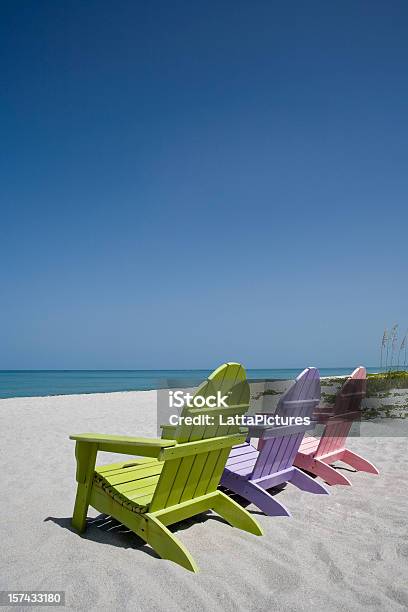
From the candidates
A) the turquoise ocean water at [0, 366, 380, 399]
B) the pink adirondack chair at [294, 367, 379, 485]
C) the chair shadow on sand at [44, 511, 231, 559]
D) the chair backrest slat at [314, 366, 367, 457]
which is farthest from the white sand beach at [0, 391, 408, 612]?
the turquoise ocean water at [0, 366, 380, 399]

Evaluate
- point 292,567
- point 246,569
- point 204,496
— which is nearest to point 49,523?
point 204,496

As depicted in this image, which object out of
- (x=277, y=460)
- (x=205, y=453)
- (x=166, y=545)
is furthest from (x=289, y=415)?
(x=166, y=545)

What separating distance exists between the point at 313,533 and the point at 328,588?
0.84 m

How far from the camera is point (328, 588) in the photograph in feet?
8.77

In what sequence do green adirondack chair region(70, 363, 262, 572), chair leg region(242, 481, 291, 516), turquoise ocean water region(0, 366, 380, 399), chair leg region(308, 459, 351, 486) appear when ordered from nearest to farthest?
green adirondack chair region(70, 363, 262, 572) → chair leg region(242, 481, 291, 516) → chair leg region(308, 459, 351, 486) → turquoise ocean water region(0, 366, 380, 399)

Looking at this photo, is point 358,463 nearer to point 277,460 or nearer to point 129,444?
point 277,460

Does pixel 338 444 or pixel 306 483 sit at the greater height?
pixel 338 444

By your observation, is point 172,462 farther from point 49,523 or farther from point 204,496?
point 49,523

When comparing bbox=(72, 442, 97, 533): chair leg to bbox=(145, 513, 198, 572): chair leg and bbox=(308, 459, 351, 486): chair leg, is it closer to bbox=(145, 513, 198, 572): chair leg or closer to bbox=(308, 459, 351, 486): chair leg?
bbox=(145, 513, 198, 572): chair leg

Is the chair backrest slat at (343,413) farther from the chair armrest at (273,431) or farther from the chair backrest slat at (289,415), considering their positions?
the chair armrest at (273,431)

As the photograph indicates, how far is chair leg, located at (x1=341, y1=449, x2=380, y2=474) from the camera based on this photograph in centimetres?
539

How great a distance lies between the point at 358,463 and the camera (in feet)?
17.9

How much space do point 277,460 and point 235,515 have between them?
811 mm

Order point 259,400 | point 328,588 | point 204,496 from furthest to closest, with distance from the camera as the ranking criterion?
point 259,400, point 204,496, point 328,588
